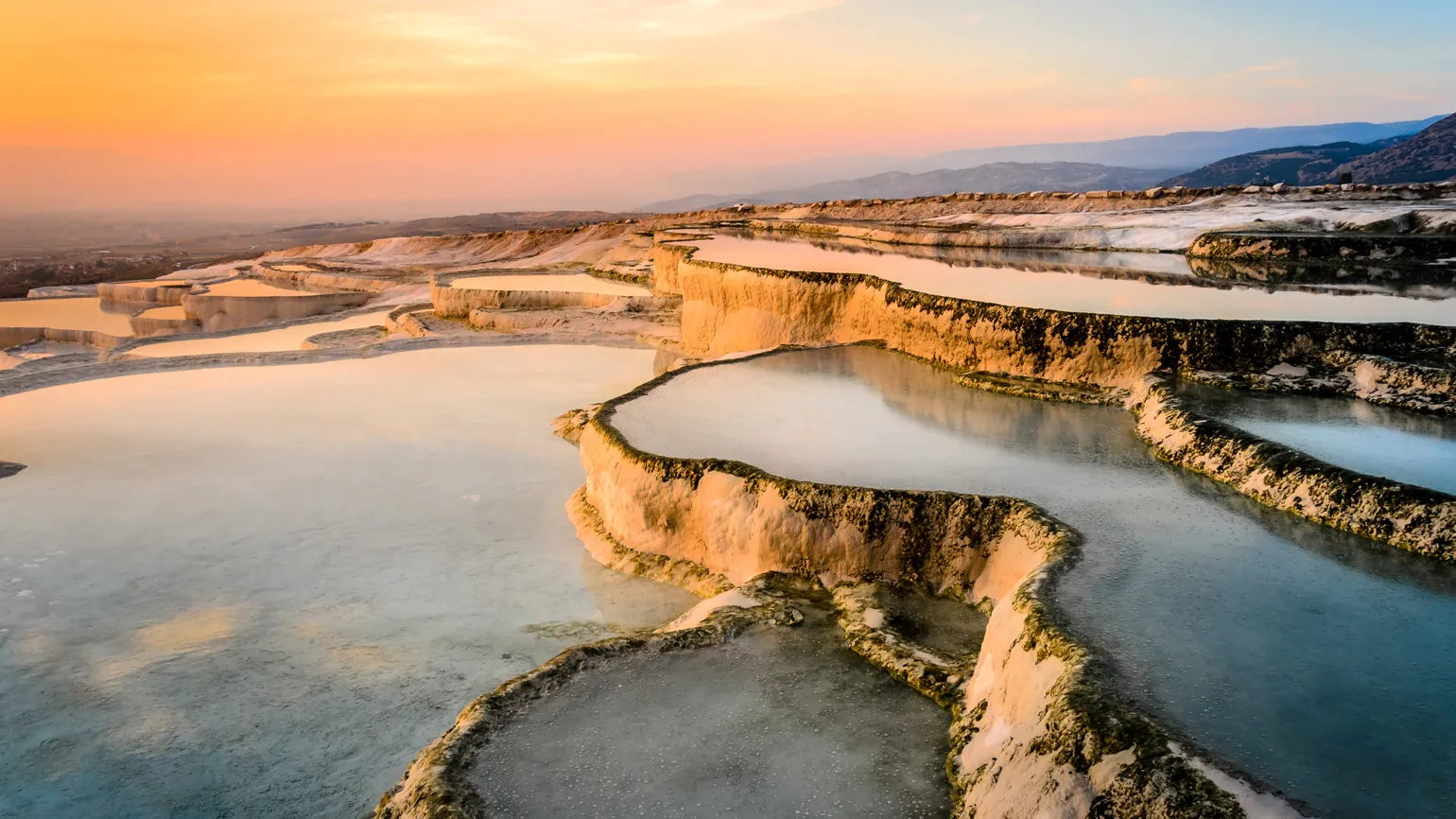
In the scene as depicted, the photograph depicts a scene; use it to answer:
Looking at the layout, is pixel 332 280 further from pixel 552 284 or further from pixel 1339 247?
pixel 1339 247

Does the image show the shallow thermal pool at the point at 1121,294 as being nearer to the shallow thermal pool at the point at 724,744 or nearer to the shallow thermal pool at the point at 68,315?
the shallow thermal pool at the point at 724,744

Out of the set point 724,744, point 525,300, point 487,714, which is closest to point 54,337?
point 525,300

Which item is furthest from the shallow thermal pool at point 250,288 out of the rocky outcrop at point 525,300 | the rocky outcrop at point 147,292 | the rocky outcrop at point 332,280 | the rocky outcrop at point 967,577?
the rocky outcrop at point 967,577

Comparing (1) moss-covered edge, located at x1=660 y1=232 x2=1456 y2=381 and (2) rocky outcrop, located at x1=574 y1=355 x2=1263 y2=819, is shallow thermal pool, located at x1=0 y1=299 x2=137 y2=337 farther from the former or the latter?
(1) moss-covered edge, located at x1=660 y1=232 x2=1456 y2=381

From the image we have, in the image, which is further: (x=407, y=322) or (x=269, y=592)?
(x=407, y=322)

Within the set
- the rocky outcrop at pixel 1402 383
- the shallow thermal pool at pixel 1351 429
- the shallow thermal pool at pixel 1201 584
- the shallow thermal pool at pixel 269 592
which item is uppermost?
the rocky outcrop at pixel 1402 383

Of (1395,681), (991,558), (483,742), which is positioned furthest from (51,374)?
(1395,681)
